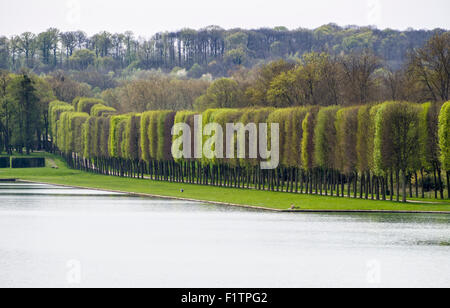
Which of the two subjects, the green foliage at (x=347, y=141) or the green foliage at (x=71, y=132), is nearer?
the green foliage at (x=347, y=141)

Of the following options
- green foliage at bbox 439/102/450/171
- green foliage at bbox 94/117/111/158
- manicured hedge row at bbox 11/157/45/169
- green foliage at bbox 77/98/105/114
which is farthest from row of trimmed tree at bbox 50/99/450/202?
green foliage at bbox 77/98/105/114

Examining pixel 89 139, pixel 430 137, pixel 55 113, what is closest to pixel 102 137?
pixel 89 139

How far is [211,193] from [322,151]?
436 inches

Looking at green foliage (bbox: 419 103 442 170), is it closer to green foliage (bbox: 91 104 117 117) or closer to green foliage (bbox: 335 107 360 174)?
green foliage (bbox: 335 107 360 174)

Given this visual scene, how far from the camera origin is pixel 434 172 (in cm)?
7550

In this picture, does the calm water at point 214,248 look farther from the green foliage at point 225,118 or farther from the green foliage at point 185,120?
the green foliage at point 185,120

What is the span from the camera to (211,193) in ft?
283

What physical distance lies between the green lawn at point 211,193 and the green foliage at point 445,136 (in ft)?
10.6

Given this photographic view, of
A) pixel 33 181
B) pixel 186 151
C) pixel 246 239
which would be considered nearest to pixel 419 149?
pixel 246 239

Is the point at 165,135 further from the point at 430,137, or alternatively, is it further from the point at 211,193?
the point at 430,137

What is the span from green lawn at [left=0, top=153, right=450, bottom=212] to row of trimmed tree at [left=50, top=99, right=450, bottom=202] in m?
3.04

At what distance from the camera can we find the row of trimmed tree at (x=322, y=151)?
73750mm

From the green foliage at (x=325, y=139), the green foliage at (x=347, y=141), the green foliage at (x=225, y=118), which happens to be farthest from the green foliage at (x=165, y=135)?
the green foliage at (x=347, y=141)

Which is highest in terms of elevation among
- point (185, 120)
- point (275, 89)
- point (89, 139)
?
point (275, 89)
